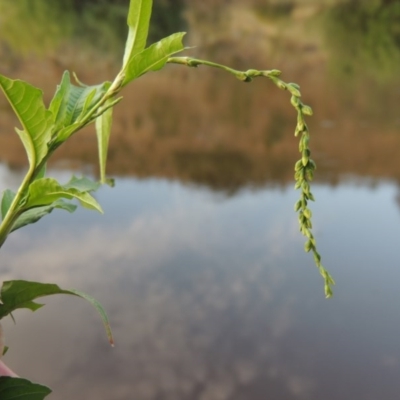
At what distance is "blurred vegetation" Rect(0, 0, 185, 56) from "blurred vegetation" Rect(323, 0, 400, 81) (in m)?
3.05

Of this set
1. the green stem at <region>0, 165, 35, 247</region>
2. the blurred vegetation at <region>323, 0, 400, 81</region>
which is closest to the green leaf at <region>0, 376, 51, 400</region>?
the green stem at <region>0, 165, 35, 247</region>

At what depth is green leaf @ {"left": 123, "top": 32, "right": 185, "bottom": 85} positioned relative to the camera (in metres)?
0.44

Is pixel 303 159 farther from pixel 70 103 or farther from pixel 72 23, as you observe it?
pixel 72 23

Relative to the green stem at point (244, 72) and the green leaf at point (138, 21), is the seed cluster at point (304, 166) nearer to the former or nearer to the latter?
the green stem at point (244, 72)

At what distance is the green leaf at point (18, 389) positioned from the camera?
481 mm

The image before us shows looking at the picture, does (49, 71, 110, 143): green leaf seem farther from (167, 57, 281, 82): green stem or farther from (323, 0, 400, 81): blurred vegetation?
(323, 0, 400, 81): blurred vegetation

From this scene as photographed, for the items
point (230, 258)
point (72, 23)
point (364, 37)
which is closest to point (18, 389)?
point (230, 258)

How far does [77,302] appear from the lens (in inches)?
100

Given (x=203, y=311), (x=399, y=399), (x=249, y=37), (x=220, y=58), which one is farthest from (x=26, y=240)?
(x=249, y=37)

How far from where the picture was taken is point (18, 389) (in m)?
0.48

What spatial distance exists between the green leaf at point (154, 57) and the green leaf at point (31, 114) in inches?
3.0

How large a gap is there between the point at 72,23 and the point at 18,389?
1145cm

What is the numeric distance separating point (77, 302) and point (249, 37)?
7931 millimetres

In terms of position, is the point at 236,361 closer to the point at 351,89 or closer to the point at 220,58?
the point at 351,89
